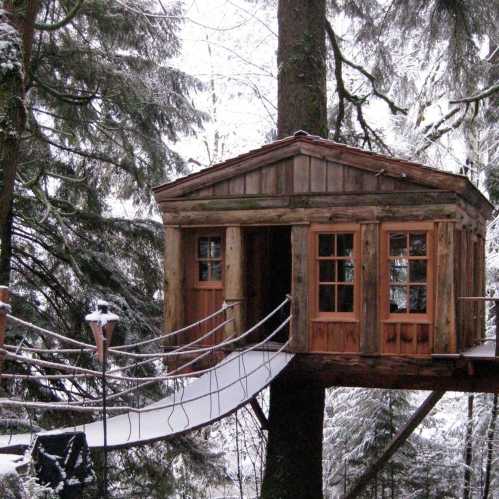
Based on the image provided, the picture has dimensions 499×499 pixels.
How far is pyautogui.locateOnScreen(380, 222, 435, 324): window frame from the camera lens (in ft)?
24.4

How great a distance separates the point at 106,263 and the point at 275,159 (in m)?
3.60

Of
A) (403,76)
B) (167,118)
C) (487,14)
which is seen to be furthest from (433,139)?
(167,118)

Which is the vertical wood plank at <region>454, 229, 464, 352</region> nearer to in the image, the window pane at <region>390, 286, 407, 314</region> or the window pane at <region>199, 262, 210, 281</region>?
the window pane at <region>390, 286, 407, 314</region>

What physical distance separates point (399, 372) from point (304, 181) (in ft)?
7.01

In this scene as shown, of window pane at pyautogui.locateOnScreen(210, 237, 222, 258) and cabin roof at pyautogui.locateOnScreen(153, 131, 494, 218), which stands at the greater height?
cabin roof at pyautogui.locateOnScreen(153, 131, 494, 218)

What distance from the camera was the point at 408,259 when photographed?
753cm

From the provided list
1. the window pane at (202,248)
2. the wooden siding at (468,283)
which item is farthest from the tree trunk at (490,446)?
the window pane at (202,248)

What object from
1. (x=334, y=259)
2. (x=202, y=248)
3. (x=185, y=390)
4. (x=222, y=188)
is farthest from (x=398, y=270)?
(x=185, y=390)

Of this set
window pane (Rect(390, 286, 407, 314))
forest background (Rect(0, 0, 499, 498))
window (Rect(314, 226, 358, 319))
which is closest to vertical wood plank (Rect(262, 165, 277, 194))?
window (Rect(314, 226, 358, 319))

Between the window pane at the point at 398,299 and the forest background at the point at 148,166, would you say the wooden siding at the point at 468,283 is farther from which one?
the forest background at the point at 148,166

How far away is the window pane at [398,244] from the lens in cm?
763

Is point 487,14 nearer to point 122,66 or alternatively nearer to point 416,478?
point 122,66

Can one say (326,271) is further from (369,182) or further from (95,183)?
(95,183)

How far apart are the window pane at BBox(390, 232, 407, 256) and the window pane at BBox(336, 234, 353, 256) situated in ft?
1.39
